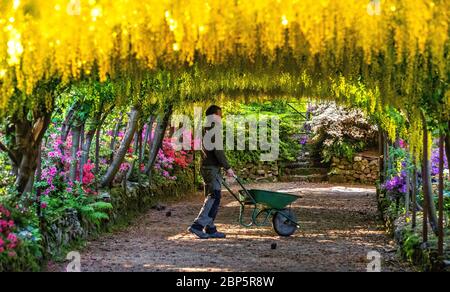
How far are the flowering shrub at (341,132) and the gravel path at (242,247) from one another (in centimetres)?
752

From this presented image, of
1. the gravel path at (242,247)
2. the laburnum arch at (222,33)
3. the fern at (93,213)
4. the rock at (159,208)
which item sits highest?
the laburnum arch at (222,33)

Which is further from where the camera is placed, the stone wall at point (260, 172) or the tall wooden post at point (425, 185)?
the stone wall at point (260, 172)

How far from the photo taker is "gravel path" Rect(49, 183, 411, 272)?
5.52m

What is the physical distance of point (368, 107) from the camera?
915 cm

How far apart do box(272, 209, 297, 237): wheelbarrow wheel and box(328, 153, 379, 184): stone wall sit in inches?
414

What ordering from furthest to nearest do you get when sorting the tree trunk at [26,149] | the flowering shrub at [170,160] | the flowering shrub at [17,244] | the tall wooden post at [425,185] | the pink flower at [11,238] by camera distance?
the flowering shrub at [170,160] → the tree trunk at [26,149] → the tall wooden post at [425,185] → the pink flower at [11,238] → the flowering shrub at [17,244]

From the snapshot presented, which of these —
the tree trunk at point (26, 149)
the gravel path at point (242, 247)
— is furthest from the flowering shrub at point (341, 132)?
the tree trunk at point (26, 149)

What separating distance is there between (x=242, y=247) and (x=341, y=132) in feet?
39.3

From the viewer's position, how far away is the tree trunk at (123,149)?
8.74 meters

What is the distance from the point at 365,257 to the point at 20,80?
3596 mm

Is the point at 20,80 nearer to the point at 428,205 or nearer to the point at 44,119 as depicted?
the point at 44,119

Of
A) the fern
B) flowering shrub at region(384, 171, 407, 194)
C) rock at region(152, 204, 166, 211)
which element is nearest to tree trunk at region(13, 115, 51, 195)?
the fern

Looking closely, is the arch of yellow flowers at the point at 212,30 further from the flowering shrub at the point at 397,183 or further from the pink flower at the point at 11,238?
the flowering shrub at the point at 397,183
